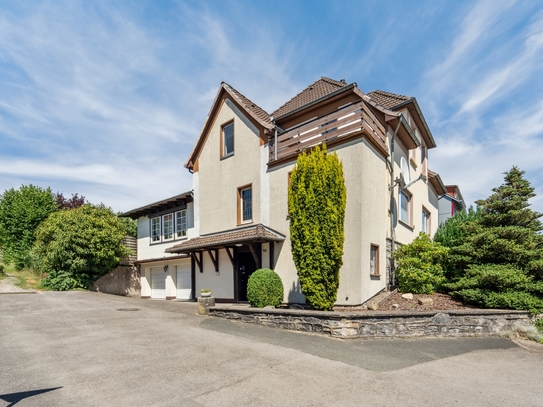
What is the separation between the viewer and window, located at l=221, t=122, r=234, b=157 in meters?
16.0

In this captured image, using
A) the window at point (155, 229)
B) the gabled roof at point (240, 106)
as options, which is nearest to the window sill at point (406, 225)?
the gabled roof at point (240, 106)

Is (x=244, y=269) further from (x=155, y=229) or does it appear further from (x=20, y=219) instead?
(x=20, y=219)

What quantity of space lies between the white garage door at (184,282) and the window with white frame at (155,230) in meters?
2.44

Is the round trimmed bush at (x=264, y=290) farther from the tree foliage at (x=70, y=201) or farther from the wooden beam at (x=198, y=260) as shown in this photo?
the tree foliage at (x=70, y=201)

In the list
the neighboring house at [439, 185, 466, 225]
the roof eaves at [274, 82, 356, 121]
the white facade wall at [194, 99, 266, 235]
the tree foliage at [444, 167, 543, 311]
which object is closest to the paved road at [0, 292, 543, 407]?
the tree foliage at [444, 167, 543, 311]

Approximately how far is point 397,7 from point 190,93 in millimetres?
7111

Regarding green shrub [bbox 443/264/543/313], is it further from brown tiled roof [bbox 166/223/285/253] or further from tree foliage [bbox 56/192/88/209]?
tree foliage [bbox 56/192/88/209]

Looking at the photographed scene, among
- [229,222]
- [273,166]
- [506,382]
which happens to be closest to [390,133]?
[273,166]

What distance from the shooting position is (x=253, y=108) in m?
15.5

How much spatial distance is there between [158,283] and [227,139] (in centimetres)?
997

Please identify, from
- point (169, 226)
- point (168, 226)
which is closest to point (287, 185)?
point (169, 226)

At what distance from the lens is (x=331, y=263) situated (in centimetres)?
989

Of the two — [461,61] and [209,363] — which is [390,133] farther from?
[209,363]

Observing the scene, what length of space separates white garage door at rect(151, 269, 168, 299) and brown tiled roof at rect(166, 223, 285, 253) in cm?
481
